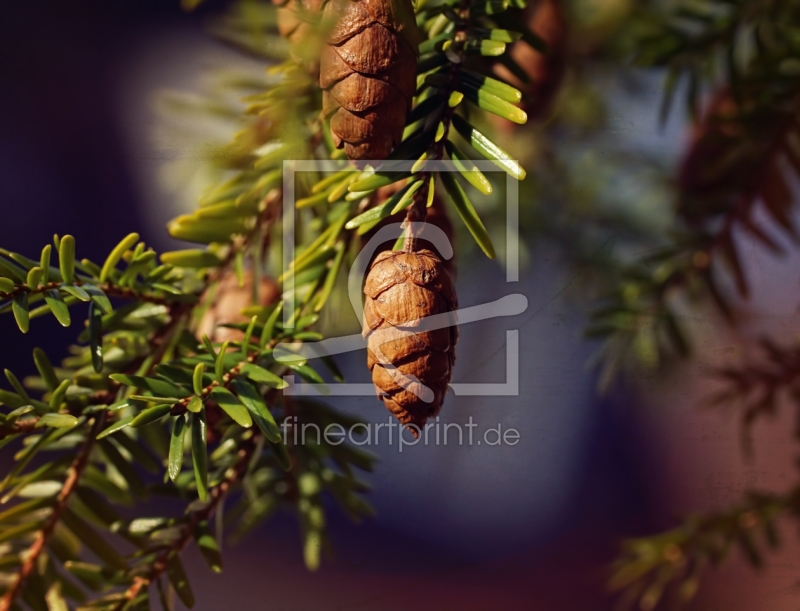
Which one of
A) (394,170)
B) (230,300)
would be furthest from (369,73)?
(230,300)

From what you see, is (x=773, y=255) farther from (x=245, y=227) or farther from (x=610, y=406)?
(x=245, y=227)

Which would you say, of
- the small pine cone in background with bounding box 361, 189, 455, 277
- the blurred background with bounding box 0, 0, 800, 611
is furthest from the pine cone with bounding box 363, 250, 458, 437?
the blurred background with bounding box 0, 0, 800, 611

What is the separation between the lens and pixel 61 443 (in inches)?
8.9

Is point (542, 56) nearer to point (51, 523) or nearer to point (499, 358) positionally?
point (499, 358)

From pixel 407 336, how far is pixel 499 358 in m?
0.16

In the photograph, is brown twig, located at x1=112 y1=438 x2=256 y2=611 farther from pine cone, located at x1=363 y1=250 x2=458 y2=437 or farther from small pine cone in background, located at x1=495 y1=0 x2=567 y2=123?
small pine cone in background, located at x1=495 y1=0 x2=567 y2=123

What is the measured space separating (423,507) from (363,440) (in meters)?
0.07

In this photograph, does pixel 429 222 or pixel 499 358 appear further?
pixel 499 358

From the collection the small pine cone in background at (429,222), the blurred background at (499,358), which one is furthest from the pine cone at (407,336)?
the blurred background at (499,358)

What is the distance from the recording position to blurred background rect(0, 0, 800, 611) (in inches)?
12.2

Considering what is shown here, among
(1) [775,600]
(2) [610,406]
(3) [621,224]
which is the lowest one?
(1) [775,600]

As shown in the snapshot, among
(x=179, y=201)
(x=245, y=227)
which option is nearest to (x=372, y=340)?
(x=245, y=227)

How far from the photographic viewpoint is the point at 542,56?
0.95 feet

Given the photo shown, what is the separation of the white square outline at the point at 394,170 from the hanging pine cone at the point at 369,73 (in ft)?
0.05
